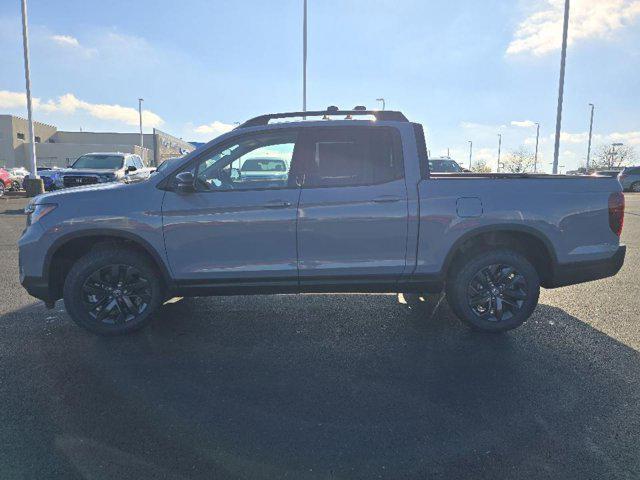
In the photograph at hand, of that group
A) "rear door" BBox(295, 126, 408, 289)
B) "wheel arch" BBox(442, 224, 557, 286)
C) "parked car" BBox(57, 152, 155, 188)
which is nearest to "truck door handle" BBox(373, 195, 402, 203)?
"rear door" BBox(295, 126, 408, 289)

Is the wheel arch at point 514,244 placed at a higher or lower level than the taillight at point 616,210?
lower

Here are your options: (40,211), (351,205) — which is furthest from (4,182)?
(351,205)

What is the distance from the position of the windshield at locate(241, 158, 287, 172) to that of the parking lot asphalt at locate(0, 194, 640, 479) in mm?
1524

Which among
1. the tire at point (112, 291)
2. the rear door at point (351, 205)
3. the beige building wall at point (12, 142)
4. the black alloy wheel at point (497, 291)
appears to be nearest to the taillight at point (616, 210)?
the black alloy wheel at point (497, 291)

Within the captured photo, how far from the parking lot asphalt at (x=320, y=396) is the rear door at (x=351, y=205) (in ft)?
2.20

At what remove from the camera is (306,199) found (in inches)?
154

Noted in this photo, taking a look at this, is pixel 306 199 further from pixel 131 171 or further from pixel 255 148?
pixel 131 171

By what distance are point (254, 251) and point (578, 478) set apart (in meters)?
2.77

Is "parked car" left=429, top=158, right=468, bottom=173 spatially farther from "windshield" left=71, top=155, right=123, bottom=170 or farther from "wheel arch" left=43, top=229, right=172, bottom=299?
"wheel arch" left=43, top=229, right=172, bottom=299

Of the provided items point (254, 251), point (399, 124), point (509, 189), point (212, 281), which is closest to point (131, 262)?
point (212, 281)

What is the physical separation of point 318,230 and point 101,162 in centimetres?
1332

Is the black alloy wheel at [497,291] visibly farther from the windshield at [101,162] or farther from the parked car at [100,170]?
the windshield at [101,162]

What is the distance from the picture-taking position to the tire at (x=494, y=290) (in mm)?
4129

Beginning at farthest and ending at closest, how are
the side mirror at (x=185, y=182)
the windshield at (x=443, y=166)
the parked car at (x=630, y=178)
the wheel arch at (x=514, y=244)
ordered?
the parked car at (x=630, y=178)
the windshield at (x=443, y=166)
the wheel arch at (x=514, y=244)
the side mirror at (x=185, y=182)
